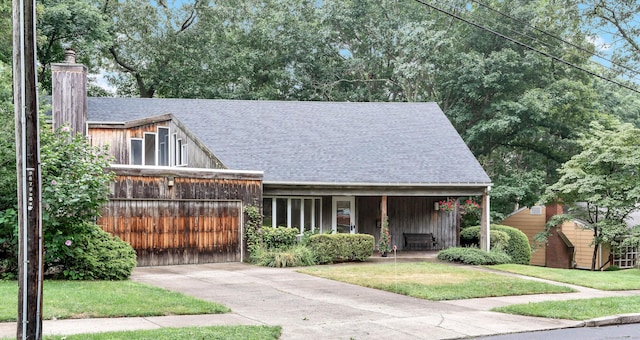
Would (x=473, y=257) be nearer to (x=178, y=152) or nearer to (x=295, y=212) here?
(x=295, y=212)

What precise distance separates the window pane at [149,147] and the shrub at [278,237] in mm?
7446

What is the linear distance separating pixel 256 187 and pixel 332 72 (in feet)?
66.5

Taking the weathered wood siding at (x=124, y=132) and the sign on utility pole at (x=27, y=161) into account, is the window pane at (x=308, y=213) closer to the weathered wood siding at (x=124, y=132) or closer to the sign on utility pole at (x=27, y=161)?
the weathered wood siding at (x=124, y=132)

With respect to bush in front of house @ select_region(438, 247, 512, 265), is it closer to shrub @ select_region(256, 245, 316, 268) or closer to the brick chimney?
shrub @ select_region(256, 245, 316, 268)

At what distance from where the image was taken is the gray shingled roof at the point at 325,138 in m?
22.9

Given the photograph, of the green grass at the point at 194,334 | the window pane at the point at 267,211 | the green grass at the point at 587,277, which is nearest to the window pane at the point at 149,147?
the window pane at the point at 267,211

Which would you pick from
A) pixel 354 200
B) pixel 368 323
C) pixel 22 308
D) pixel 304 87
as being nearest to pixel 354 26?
pixel 304 87

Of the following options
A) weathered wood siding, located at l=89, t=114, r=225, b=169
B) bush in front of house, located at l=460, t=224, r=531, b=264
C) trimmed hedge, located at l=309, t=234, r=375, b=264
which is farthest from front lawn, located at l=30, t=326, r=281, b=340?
Answer: bush in front of house, located at l=460, t=224, r=531, b=264

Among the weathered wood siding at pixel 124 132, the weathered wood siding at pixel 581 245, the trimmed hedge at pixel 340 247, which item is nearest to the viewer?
the trimmed hedge at pixel 340 247

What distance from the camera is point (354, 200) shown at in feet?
Result: 83.1

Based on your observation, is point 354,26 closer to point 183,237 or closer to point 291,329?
point 183,237

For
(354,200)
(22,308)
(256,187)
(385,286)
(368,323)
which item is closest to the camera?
(22,308)

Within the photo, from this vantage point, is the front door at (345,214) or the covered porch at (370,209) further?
the front door at (345,214)

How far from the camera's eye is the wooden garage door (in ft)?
61.0
